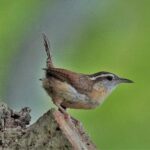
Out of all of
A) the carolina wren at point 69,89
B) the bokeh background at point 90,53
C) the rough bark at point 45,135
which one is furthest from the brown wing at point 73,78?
the bokeh background at point 90,53

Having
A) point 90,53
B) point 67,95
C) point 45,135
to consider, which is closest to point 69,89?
point 67,95

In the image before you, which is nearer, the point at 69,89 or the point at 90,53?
the point at 69,89

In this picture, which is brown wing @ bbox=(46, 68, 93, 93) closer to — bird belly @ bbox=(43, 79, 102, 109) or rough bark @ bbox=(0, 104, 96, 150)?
bird belly @ bbox=(43, 79, 102, 109)

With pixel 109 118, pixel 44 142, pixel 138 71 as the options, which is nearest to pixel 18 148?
pixel 44 142

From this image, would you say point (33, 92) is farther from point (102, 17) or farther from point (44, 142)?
point (44, 142)

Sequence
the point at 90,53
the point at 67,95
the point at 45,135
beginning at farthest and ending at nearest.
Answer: the point at 90,53 < the point at 67,95 < the point at 45,135

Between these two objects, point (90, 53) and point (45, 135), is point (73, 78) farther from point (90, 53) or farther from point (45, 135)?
point (90, 53)
